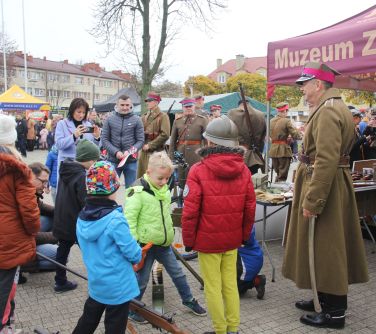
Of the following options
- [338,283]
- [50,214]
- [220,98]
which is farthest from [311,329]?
[220,98]

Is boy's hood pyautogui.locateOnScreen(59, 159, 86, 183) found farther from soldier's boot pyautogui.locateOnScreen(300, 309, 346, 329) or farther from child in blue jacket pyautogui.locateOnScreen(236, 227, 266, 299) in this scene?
soldier's boot pyautogui.locateOnScreen(300, 309, 346, 329)

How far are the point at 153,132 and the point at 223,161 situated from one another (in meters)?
4.50

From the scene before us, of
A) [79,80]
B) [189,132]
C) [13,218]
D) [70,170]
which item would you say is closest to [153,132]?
[189,132]

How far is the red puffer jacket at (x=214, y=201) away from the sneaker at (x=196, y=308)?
82cm

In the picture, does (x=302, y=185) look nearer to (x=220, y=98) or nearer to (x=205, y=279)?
(x=205, y=279)

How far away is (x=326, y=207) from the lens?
136 inches

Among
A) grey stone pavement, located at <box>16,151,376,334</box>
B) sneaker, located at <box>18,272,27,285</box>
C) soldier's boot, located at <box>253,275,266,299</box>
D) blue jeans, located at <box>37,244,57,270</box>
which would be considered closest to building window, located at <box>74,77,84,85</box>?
blue jeans, located at <box>37,244,57,270</box>

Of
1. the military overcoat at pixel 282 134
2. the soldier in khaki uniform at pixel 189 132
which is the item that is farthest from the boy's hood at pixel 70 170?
the military overcoat at pixel 282 134

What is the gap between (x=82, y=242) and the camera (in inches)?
107

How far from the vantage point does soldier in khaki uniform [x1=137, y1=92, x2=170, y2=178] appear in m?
7.25

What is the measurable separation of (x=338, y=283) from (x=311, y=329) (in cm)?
44

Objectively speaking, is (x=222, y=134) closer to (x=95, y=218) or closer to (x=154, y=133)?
(x=95, y=218)

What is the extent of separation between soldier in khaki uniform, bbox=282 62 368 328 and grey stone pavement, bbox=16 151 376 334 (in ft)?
0.69

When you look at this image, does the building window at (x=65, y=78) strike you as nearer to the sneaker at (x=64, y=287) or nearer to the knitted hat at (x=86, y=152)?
the knitted hat at (x=86, y=152)
